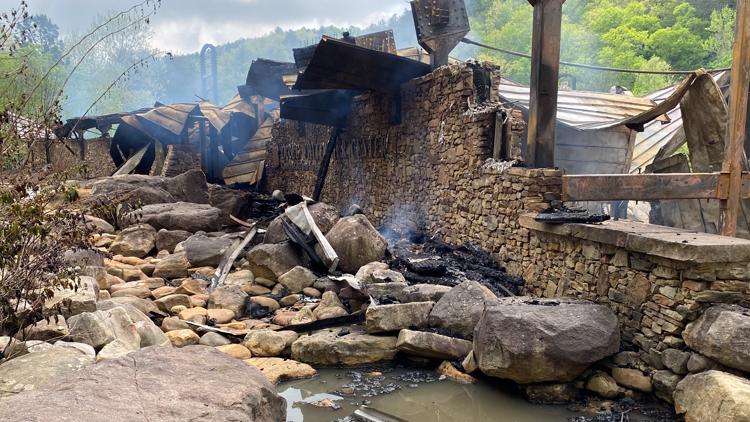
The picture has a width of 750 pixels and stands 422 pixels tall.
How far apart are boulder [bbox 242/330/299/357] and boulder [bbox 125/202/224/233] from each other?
4890mm

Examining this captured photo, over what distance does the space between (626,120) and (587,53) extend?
23.4 metres

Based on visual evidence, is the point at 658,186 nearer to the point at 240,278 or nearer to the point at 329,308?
the point at 329,308

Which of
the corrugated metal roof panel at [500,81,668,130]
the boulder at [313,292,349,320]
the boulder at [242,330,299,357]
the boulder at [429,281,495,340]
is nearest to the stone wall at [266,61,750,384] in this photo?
the boulder at [429,281,495,340]

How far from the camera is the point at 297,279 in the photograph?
24.0 ft

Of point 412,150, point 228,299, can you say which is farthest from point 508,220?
point 228,299

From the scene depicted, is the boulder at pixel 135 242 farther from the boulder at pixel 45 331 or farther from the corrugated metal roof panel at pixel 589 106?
the corrugated metal roof panel at pixel 589 106

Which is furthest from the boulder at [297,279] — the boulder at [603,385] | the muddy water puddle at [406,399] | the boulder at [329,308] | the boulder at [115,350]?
the boulder at [603,385]

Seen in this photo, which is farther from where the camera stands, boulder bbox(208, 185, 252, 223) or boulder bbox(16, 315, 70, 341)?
boulder bbox(208, 185, 252, 223)

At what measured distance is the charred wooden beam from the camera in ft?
19.9

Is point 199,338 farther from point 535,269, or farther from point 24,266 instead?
point 535,269

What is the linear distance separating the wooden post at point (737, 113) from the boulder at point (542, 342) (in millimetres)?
2567

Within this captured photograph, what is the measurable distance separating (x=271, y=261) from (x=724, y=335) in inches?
218

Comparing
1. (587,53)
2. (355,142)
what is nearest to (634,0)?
(587,53)

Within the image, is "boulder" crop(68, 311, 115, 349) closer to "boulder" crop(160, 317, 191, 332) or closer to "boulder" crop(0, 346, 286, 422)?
Result: "boulder" crop(0, 346, 286, 422)
